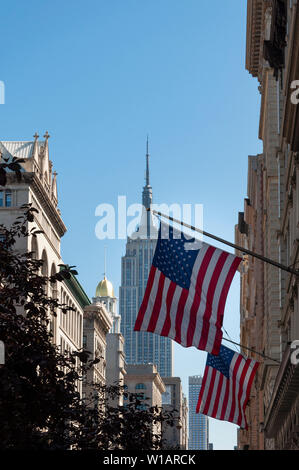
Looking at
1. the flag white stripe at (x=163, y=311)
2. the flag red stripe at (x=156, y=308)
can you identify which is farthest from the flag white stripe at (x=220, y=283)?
the flag red stripe at (x=156, y=308)

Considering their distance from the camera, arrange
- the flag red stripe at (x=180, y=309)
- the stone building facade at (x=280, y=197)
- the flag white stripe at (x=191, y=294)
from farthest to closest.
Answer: the stone building facade at (x=280, y=197), the flag red stripe at (x=180, y=309), the flag white stripe at (x=191, y=294)

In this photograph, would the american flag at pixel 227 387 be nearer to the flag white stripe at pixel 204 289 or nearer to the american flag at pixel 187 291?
the american flag at pixel 187 291

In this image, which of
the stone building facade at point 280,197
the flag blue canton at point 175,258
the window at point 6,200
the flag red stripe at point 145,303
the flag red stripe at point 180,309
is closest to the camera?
the flag red stripe at point 180,309

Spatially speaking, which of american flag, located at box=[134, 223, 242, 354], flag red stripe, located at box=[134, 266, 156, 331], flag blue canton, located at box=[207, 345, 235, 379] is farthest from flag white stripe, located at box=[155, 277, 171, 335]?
flag blue canton, located at box=[207, 345, 235, 379]

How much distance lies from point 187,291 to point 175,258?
1028 millimetres

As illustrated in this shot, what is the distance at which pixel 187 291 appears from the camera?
25.2 metres

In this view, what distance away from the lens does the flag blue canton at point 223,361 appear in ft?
116

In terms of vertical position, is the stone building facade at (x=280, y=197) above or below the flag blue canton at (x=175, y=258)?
above

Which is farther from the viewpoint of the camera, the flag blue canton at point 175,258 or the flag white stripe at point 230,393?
the flag white stripe at point 230,393

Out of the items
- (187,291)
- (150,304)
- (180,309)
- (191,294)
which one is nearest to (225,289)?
(191,294)

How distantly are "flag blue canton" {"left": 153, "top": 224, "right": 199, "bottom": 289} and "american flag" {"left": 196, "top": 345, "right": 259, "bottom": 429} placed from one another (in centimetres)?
936

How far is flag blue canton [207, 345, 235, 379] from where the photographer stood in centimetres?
3550

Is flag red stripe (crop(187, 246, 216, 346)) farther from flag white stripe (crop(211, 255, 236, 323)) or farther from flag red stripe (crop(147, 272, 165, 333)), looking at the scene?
flag red stripe (crop(147, 272, 165, 333))
